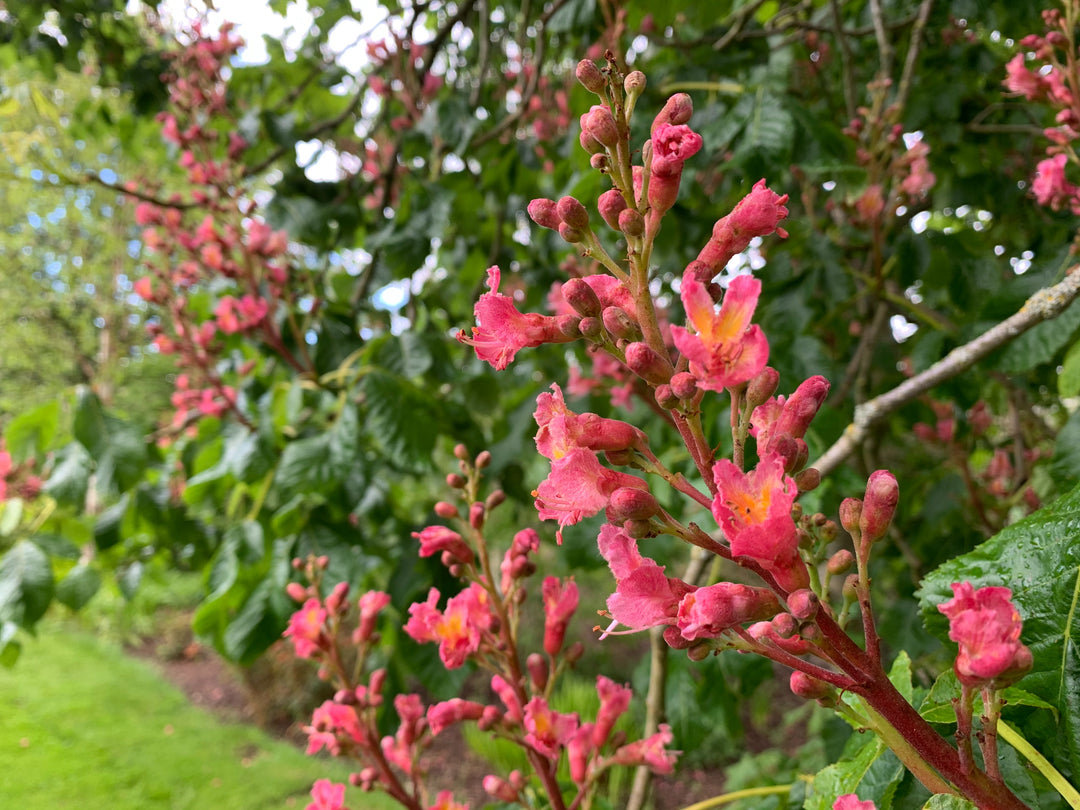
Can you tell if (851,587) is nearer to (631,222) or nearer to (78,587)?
(631,222)

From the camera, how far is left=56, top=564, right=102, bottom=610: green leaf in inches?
88.7

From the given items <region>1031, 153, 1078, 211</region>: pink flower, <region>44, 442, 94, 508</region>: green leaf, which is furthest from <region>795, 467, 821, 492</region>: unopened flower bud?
<region>44, 442, 94, 508</region>: green leaf

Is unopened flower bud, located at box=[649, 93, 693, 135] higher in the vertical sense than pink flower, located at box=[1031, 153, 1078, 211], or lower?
higher

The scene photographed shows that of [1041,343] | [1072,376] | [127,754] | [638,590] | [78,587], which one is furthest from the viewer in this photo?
[127,754]

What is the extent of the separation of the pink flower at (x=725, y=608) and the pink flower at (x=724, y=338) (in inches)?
6.9

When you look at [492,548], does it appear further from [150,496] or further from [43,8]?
[43,8]

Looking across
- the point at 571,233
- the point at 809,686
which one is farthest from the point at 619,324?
the point at 809,686

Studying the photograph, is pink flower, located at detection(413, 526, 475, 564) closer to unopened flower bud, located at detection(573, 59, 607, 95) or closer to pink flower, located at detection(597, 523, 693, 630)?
pink flower, located at detection(597, 523, 693, 630)

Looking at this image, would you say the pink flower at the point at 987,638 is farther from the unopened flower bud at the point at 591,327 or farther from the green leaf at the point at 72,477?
the green leaf at the point at 72,477

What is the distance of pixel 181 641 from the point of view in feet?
31.4

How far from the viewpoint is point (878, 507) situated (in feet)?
2.06

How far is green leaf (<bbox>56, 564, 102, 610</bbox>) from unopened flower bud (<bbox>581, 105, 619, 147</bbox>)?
2421mm

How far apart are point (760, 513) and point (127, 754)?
23.3ft

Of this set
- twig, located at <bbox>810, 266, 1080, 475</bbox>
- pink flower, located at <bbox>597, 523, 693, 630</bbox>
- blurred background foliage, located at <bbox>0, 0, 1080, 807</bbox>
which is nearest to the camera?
pink flower, located at <bbox>597, 523, 693, 630</bbox>
